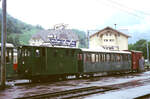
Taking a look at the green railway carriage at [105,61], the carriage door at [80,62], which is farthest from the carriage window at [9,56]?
the green railway carriage at [105,61]

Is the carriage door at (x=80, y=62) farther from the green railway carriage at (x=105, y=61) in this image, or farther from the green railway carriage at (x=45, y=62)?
the green railway carriage at (x=45, y=62)

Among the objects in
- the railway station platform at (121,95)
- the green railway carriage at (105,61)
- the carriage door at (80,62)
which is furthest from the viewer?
the green railway carriage at (105,61)

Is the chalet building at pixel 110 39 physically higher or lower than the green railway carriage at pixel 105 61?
higher

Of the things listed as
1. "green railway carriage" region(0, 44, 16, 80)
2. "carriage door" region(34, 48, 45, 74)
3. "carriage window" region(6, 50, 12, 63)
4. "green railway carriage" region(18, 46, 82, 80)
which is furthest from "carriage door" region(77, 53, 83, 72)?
"carriage window" region(6, 50, 12, 63)

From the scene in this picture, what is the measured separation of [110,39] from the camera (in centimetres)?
8412

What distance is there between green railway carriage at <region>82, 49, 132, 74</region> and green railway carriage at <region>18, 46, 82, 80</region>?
7.62 feet

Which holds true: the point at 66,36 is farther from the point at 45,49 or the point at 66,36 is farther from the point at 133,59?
the point at 45,49

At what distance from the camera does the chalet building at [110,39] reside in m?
83.0

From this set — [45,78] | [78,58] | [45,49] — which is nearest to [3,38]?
[45,49]

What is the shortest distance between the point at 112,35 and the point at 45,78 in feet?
213

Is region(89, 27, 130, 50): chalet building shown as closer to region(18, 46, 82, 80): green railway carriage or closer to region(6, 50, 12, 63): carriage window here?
region(18, 46, 82, 80): green railway carriage

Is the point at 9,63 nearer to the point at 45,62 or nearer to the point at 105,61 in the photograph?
the point at 45,62

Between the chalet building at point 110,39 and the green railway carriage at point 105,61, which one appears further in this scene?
the chalet building at point 110,39

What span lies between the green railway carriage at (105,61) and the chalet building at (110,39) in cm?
4954
